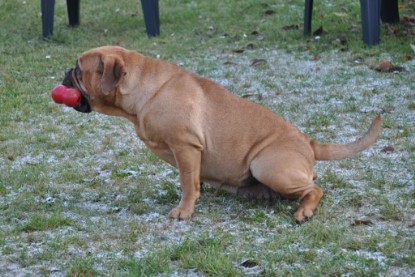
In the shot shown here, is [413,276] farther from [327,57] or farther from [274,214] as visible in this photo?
[327,57]

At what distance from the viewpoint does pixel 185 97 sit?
16.4ft

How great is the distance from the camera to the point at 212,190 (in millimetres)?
5484

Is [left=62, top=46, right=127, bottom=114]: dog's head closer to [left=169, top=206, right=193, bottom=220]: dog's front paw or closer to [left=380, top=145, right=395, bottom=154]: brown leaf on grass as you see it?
[left=169, top=206, right=193, bottom=220]: dog's front paw

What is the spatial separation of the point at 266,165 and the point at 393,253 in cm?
108

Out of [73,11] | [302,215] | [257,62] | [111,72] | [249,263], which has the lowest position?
[257,62]

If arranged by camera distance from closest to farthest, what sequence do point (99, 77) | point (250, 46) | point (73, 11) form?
point (99, 77) → point (250, 46) → point (73, 11)

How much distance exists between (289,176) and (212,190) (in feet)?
2.45

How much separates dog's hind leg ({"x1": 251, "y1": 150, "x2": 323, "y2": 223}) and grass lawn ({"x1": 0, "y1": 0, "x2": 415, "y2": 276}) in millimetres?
97

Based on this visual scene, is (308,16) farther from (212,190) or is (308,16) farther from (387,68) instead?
(212,190)

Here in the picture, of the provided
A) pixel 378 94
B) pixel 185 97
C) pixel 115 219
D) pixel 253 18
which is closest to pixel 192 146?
pixel 185 97

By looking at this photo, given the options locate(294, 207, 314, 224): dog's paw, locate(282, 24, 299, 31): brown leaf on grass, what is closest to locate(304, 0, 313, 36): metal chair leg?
locate(282, 24, 299, 31): brown leaf on grass

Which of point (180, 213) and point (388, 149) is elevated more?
point (180, 213)

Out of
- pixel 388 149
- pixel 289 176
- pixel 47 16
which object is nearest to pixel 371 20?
pixel 388 149

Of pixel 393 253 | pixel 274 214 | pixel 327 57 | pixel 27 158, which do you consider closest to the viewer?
pixel 393 253
